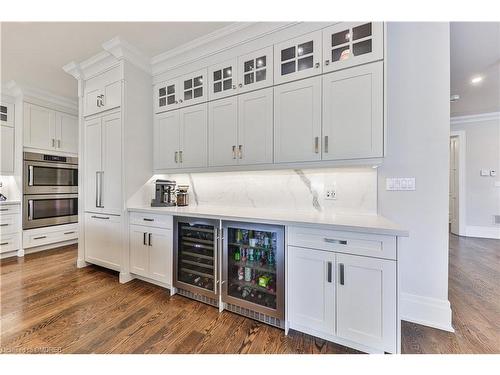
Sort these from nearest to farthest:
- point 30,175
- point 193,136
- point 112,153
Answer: point 193,136 < point 112,153 < point 30,175

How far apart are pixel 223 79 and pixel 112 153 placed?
64.4 inches

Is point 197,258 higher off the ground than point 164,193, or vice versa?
point 164,193

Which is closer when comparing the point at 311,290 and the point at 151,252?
the point at 311,290

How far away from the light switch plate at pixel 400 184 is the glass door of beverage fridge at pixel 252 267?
1112 mm

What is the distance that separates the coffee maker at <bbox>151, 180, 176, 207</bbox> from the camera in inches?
105

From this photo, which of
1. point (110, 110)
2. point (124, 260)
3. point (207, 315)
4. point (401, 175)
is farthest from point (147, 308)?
point (401, 175)

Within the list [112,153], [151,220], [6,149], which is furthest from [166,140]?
[6,149]

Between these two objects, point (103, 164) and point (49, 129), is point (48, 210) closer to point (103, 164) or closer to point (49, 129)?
point (49, 129)

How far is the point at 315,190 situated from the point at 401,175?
737 mm

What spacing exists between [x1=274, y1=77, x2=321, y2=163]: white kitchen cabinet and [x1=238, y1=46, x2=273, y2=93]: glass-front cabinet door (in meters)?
0.18

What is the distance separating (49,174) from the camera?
375cm

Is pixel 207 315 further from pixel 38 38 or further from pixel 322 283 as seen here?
pixel 38 38

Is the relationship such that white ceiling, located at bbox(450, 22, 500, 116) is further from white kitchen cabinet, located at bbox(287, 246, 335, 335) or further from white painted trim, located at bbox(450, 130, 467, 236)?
white kitchen cabinet, located at bbox(287, 246, 335, 335)

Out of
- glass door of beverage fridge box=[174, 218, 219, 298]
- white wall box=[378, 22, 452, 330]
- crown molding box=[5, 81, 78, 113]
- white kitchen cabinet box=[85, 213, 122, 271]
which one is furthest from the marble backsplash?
crown molding box=[5, 81, 78, 113]
